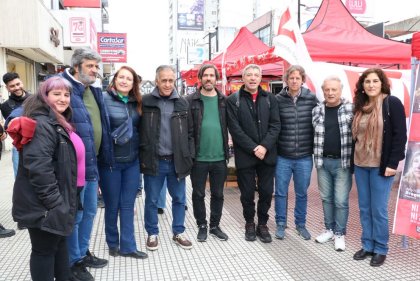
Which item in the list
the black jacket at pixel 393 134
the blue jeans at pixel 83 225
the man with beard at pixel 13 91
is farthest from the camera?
the man with beard at pixel 13 91

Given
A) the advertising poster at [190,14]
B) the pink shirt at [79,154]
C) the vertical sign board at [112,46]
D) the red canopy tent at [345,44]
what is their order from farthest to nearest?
A: the advertising poster at [190,14] → the vertical sign board at [112,46] → the red canopy tent at [345,44] → the pink shirt at [79,154]

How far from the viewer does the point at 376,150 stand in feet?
10.9

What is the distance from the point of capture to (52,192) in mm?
2289

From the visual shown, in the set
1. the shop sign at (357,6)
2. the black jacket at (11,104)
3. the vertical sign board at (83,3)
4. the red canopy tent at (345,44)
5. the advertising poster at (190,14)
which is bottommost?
the black jacket at (11,104)

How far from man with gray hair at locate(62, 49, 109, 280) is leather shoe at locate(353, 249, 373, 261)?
8.01 ft

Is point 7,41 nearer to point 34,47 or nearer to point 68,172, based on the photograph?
point 34,47

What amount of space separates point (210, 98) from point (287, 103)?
2.70ft

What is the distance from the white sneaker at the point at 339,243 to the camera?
3.75m

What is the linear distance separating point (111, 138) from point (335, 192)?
2.30 metres

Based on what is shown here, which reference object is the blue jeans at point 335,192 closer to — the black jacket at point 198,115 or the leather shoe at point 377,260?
the leather shoe at point 377,260

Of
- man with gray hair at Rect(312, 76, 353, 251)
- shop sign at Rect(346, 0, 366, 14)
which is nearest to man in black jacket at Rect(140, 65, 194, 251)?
man with gray hair at Rect(312, 76, 353, 251)

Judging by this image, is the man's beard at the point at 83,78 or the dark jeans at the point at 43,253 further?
the man's beard at the point at 83,78

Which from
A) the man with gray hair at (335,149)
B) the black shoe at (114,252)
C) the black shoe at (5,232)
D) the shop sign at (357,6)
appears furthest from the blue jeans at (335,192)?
the shop sign at (357,6)

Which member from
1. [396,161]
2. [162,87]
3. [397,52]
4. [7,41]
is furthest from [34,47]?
[396,161]
